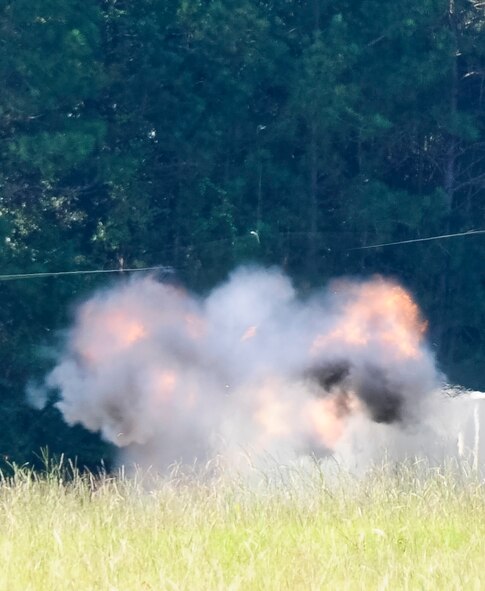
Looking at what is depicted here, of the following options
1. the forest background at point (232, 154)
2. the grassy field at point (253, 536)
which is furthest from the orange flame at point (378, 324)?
the grassy field at point (253, 536)

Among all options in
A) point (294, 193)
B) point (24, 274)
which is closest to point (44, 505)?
point (24, 274)

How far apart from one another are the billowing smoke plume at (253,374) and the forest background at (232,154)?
4.11 m

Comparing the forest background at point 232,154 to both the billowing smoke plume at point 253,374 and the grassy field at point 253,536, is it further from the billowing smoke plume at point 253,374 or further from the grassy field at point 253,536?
the grassy field at point 253,536

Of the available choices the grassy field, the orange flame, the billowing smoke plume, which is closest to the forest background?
the billowing smoke plume

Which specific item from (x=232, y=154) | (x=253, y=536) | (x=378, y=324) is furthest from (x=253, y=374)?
(x=253, y=536)

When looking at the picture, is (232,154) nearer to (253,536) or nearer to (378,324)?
(378,324)

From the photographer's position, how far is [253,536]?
39.4 feet

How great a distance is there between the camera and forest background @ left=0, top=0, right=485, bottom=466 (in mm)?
33031

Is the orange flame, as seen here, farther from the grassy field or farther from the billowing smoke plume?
the grassy field

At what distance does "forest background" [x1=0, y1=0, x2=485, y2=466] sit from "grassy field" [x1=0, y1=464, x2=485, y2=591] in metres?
17.8

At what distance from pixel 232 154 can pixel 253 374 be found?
12.5 metres

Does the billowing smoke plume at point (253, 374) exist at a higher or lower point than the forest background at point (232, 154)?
lower

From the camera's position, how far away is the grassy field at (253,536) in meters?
→ 10.4

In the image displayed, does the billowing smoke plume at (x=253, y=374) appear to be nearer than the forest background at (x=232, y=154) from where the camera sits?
Yes
